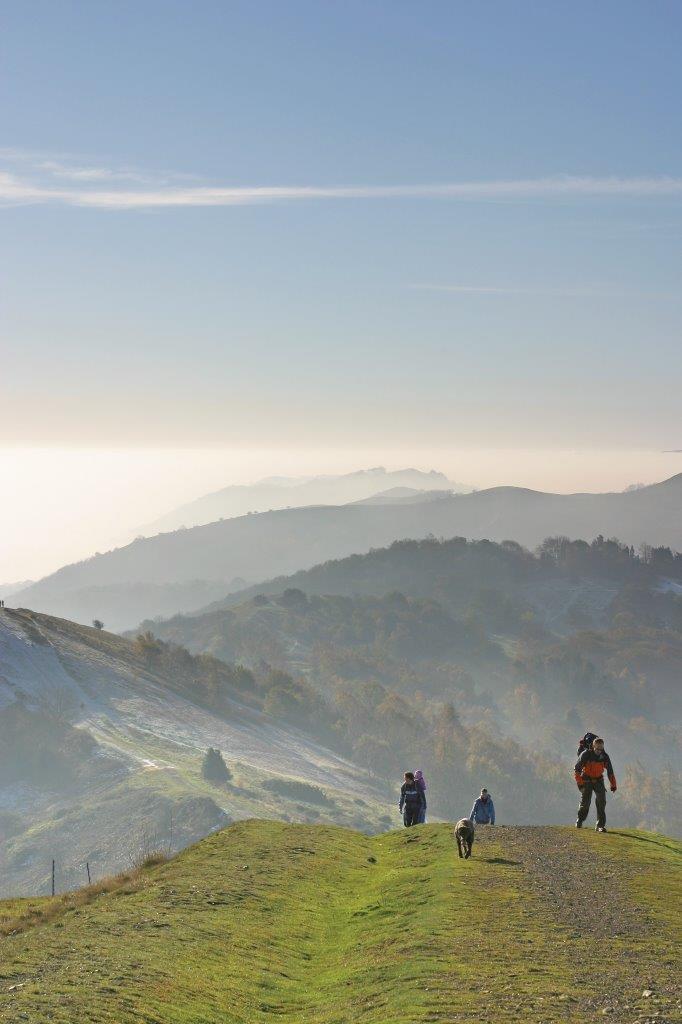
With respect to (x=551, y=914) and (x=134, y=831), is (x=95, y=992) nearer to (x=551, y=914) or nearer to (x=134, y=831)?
(x=551, y=914)

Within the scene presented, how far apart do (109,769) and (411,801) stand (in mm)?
121660

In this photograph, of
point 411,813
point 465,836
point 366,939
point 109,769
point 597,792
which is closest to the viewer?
point 366,939

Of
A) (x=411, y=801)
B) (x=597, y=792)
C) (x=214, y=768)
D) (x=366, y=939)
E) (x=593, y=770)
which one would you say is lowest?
(x=214, y=768)

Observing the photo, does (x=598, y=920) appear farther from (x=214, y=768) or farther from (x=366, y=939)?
(x=214, y=768)

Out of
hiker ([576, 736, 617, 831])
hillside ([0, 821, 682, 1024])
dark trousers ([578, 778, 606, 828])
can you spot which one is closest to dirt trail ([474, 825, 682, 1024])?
hillside ([0, 821, 682, 1024])

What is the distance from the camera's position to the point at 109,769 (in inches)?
5861

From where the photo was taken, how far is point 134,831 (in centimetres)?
12756

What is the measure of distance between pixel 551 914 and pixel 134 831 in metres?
116

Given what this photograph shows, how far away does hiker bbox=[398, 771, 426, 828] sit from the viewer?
3534 centimetres

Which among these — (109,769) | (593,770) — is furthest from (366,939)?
(109,769)

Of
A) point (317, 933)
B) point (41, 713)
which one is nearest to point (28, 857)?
point (41, 713)

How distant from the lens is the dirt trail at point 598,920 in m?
14.9

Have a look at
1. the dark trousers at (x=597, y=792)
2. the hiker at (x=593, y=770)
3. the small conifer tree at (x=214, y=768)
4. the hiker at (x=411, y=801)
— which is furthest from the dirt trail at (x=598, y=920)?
the small conifer tree at (x=214, y=768)

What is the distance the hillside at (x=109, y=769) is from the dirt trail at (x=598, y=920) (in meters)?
98.3
